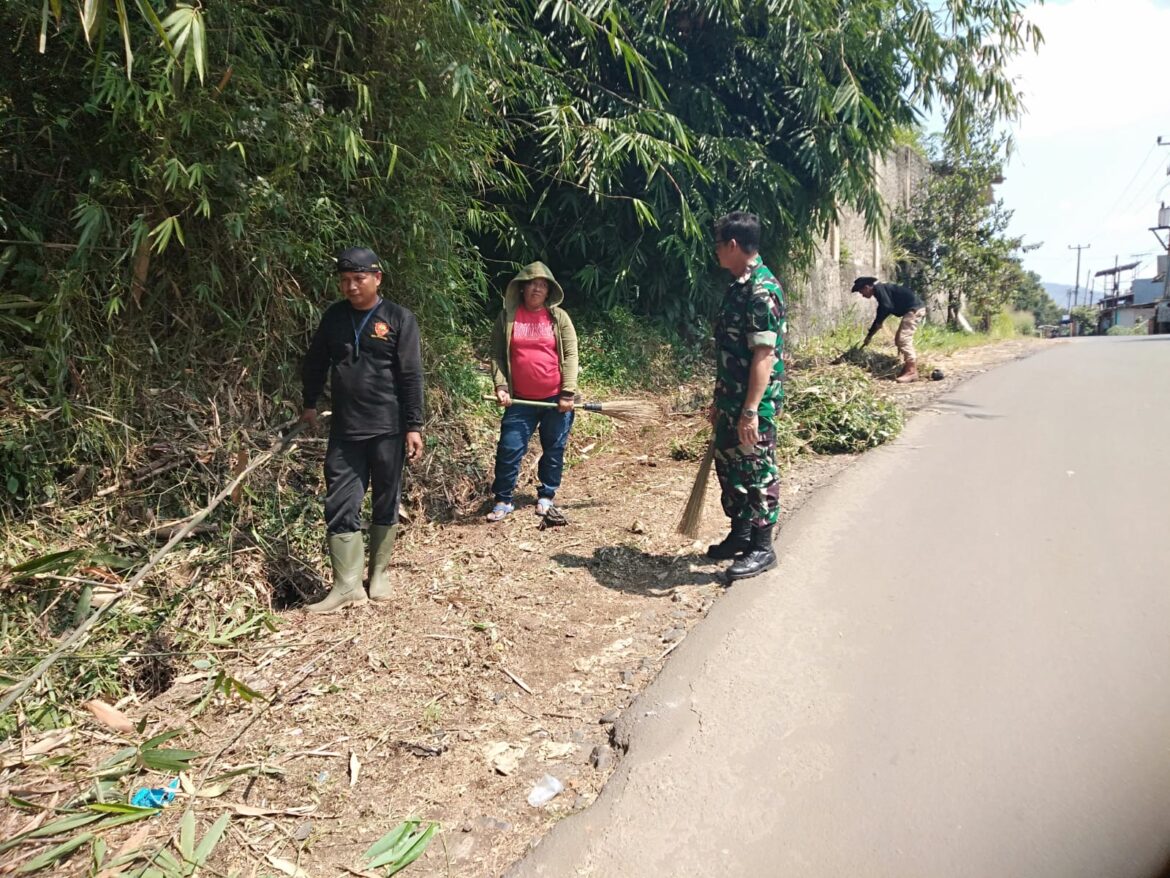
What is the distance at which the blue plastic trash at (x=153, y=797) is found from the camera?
2404 mm

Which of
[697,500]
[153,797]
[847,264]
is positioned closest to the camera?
[153,797]

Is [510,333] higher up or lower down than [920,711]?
higher up

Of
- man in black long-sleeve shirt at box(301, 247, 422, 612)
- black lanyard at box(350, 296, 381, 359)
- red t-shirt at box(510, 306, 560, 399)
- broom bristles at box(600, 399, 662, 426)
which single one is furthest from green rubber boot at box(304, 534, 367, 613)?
broom bristles at box(600, 399, 662, 426)

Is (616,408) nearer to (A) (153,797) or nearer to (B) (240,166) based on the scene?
(B) (240,166)

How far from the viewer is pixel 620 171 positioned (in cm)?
745

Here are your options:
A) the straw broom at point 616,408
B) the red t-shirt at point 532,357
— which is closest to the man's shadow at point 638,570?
the straw broom at point 616,408

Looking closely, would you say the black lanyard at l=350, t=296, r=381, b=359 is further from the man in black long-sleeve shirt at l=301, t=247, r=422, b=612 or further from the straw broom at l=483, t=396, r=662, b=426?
the straw broom at l=483, t=396, r=662, b=426

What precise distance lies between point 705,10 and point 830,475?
5124 mm

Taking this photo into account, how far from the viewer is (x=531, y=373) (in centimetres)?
492

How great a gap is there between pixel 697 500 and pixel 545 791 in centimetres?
209

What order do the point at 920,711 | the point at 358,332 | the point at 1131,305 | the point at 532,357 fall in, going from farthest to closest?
the point at 1131,305 → the point at 532,357 → the point at 358,332 → the point at 920,711

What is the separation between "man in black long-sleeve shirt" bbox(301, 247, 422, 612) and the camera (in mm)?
3703

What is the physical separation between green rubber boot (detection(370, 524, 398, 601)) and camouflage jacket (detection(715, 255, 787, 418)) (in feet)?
5.96

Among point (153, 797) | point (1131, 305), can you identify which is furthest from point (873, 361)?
point (1131, 305)
